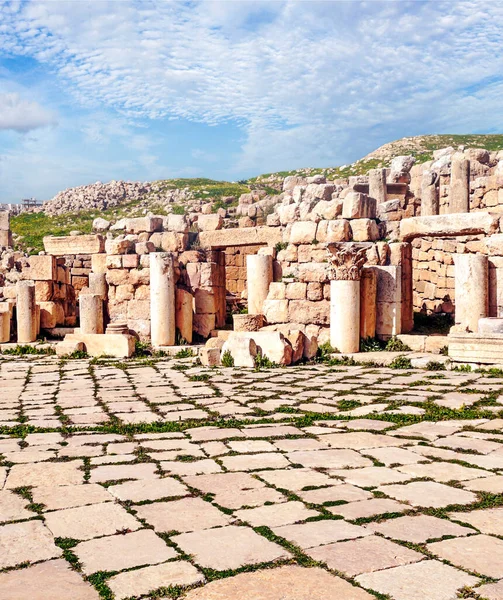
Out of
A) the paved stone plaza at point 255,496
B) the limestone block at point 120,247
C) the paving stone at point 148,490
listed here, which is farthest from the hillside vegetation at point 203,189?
the paving stone at point 148,490

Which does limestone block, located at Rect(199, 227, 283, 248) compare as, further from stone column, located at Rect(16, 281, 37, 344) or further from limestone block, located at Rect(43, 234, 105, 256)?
stone column, located at Rect(16, 281, 37, 344)

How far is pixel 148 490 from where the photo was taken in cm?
451

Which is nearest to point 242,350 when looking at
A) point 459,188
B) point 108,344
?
point 108,344

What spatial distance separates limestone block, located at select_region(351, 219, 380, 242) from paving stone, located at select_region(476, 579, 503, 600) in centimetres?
1100

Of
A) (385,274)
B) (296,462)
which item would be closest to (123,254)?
(385,274)

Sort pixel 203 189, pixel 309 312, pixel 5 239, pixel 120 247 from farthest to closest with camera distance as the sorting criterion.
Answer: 1. pixel 203 189
2. pixel 5 239
3. pixel 120 247
4. pixel 309 312

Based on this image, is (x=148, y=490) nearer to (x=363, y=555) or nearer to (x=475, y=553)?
(x=363, y=555)

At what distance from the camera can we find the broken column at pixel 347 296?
490 inches

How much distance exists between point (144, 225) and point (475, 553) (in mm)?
14600

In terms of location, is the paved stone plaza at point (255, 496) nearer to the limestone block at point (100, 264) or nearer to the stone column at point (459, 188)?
the limestone block at point (100, 264)

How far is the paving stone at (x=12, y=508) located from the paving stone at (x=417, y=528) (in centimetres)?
211

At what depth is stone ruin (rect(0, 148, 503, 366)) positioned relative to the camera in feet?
40.3

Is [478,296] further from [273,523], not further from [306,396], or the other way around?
[273,523]

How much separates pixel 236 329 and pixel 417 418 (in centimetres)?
718
